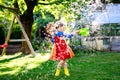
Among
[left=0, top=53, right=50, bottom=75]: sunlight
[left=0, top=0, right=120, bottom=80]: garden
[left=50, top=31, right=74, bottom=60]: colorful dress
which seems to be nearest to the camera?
[left=50, top=31, right=74, bottom=60]: colorful dress

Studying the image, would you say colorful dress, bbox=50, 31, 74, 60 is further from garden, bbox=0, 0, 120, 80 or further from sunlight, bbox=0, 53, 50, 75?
garden, bbox=0, 0, 120, 80

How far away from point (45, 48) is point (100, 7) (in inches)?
193

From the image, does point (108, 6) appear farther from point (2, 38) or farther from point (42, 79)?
point (42, 79)

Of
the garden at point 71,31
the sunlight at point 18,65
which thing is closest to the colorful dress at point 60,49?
the sunlight at point 18,65

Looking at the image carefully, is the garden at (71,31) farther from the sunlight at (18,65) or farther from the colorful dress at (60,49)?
the colorful dress at (60,49)

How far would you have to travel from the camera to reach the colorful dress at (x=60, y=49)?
9.77m

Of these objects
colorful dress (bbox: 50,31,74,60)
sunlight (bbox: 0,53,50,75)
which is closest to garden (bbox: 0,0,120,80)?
sunlight (bbox: 0,53,50,75)

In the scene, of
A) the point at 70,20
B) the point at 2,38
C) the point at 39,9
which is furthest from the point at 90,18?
the point at 2,38

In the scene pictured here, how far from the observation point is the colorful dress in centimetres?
977

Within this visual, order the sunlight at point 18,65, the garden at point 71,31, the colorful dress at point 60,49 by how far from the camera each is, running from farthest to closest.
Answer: the garden at point 71,31
the sunlight at point 18,65
the colorful dress at point 60,49

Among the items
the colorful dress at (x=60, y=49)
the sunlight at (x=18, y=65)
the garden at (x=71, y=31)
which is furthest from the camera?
the garden at (x=71, y=31)

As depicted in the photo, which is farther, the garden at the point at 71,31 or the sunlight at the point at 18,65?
the garden at the point at 71,31

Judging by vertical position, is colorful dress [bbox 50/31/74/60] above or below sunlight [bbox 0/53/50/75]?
above

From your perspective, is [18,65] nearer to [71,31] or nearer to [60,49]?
[60,49]
